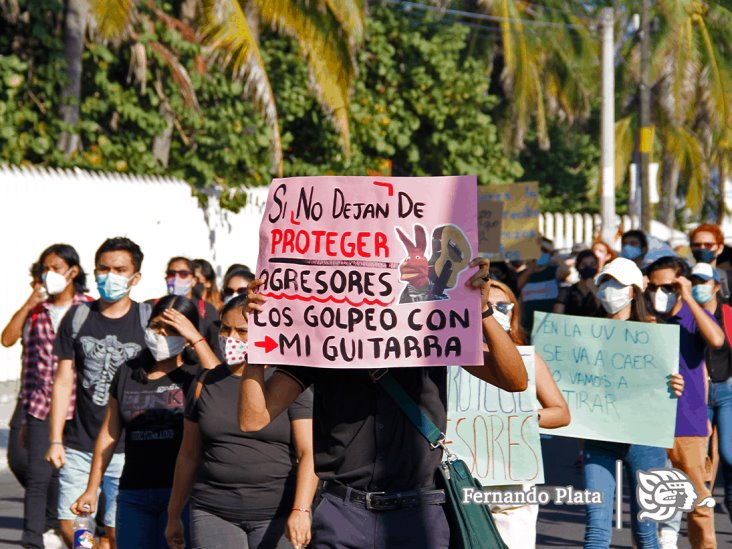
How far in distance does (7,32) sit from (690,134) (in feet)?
63.2

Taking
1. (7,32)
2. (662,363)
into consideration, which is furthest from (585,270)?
(7,32)

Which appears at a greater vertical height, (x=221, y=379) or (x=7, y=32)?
(x=7, y=32)

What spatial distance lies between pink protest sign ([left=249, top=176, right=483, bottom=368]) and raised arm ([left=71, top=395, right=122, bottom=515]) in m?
1.87

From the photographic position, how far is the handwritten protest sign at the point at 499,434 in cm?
560

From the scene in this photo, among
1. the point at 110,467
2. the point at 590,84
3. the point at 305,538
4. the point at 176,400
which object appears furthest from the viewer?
the point at 590,84

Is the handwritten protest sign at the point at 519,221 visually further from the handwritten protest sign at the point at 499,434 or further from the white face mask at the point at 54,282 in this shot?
the handwritten protest sign at the point at 499,434

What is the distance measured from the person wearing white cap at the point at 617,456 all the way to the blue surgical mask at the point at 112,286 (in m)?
2.28

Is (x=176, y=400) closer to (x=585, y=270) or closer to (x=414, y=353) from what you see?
(x=414, y=353)

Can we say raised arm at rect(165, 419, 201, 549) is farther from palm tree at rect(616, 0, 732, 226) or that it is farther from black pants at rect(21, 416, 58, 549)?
palm tree at rect(616, 0, 732, 226)

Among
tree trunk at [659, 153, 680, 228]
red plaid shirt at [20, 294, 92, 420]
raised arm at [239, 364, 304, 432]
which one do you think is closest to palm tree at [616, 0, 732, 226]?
tree trunk at [659, 153, 680, 228]

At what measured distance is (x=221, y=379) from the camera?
5.20 meters

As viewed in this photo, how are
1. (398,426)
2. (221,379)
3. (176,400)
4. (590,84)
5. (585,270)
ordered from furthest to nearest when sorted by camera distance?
(590,84), (585,270), (176,400), (221,379), (398,426)

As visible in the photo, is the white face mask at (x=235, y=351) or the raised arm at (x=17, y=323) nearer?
the white face mask at (x=235, y=351)

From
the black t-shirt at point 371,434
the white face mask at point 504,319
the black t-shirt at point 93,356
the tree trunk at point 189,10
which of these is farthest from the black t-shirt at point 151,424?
the tree trunk at point 189,10
